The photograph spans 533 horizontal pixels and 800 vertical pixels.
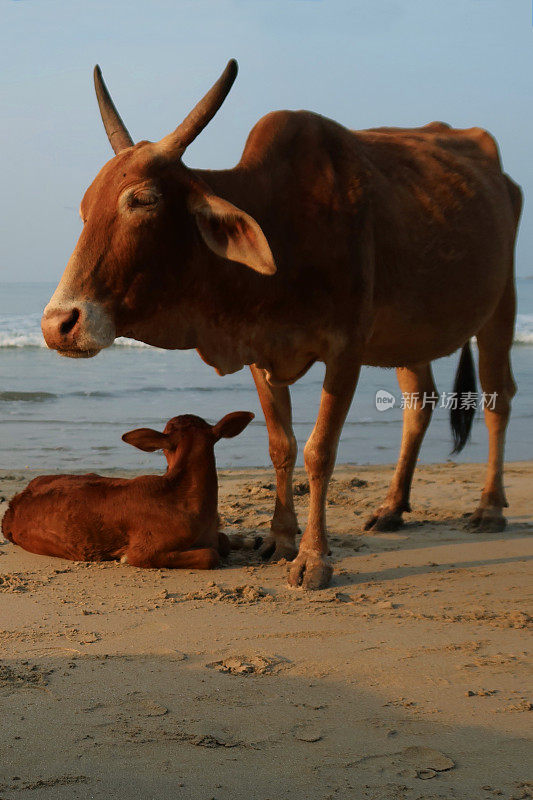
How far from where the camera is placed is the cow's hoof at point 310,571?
14.9ft

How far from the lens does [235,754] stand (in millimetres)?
2672

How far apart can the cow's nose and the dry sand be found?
3.77 ft

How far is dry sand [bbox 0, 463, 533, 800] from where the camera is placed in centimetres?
256

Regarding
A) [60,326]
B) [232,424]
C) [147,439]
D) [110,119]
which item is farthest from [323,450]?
[110,119]

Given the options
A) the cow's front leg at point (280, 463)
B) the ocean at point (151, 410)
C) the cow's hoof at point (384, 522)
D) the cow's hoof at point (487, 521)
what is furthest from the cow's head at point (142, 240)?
the ocean at point (151, 410)

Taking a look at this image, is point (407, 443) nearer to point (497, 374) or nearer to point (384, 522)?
point (384, 522)

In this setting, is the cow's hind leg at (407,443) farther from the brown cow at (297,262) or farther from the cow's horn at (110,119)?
the cow's horn at (110,119)

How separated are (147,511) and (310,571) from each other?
84cm

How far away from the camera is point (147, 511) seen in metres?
4.68

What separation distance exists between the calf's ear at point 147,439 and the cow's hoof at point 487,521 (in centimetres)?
217

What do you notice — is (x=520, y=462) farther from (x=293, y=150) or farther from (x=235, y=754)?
(x=235, y=754)

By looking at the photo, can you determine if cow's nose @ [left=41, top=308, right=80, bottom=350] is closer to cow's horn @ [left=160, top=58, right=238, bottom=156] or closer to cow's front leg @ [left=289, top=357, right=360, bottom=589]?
cow's horn @ [left=160, top=58, right=238, bottom=156]

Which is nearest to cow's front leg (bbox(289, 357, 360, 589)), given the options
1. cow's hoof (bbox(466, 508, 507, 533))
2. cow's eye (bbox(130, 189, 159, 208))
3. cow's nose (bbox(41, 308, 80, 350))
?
cow's eye (bbox(130, 189, 159, 208))

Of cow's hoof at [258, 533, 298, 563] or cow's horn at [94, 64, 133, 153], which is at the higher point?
cow's horn at [94, 64, 133, 153]
